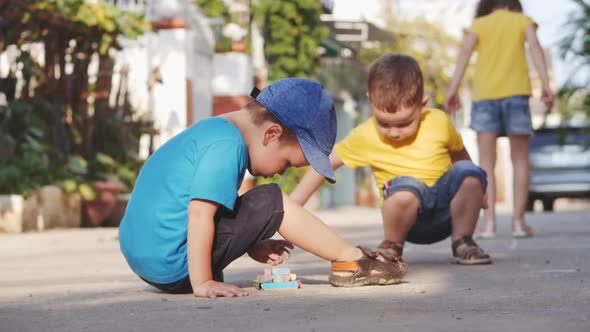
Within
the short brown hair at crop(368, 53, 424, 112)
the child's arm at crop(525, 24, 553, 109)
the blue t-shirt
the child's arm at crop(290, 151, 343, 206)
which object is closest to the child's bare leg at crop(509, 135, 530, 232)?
the child's arm at crop(525, 24, 553, 109)

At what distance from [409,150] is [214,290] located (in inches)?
73.1

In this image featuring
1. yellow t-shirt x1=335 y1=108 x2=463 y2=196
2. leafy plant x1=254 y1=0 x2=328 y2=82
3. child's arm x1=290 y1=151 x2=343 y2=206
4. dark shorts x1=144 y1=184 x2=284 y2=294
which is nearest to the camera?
dark shorts x1=144 y1=184 x2=284 y2=294

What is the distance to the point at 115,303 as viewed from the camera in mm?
3902

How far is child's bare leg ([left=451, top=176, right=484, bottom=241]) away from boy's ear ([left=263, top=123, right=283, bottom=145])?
1.66 m

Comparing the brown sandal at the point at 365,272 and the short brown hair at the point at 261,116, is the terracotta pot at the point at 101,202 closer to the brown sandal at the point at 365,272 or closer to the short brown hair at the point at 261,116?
the brown sandal at the point at 365,272

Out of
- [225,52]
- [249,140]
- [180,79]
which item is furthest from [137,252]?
[225,52]

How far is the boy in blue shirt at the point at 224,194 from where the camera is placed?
3.83 metres

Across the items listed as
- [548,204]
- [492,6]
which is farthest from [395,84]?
[548,204]

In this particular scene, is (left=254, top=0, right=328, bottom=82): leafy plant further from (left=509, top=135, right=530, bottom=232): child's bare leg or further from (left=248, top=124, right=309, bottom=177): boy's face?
(left=248, top=124, right=309, bottom=177): boy's face

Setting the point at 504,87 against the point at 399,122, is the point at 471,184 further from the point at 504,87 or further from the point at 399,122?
the point at 504,87

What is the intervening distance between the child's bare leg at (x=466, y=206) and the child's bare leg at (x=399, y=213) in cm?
21

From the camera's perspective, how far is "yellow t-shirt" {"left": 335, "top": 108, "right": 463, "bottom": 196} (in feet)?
17.9

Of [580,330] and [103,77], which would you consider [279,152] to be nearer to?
[580,330]

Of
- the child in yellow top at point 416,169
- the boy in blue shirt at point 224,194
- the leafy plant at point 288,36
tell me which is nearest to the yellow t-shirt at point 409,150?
the child in yellow top at point 416,169
